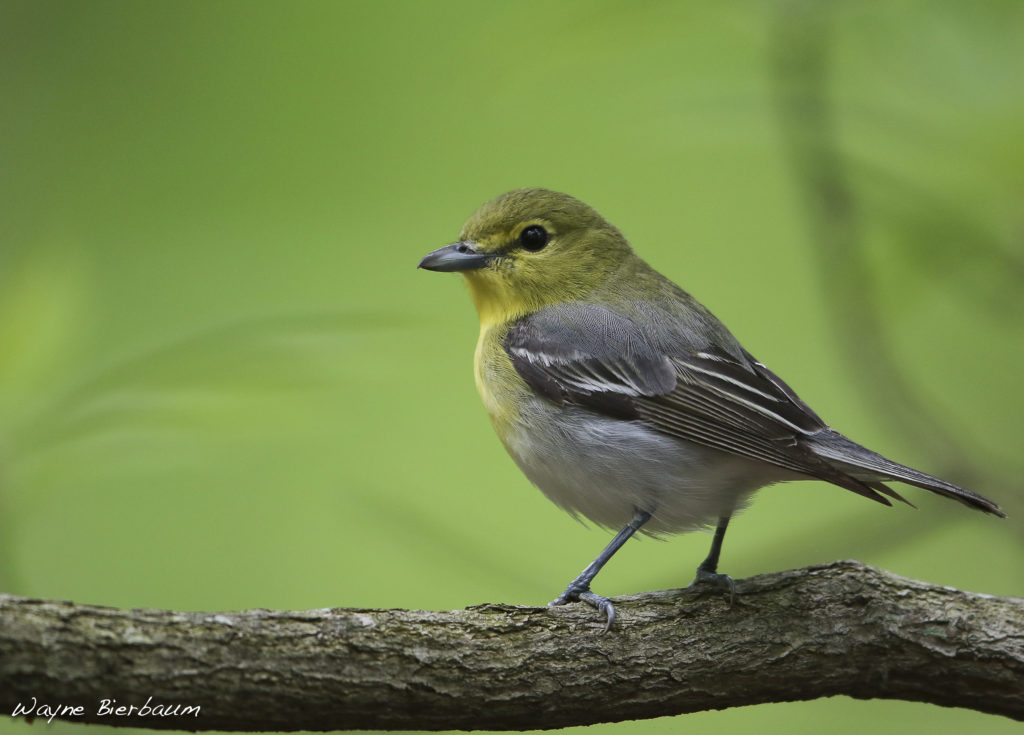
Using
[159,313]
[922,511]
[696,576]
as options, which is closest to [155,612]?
[696,576]

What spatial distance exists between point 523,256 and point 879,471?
1.61 metres

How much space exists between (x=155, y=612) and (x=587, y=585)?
52.3 inches

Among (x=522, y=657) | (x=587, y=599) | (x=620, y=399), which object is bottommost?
(x=522, y=657)

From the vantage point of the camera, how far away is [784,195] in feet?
19.8

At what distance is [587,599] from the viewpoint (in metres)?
3.08

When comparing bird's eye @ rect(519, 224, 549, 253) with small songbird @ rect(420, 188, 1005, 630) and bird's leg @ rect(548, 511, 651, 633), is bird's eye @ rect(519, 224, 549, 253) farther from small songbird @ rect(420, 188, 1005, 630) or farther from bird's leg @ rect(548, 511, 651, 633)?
bird's leg @ rect(548, 511, 651, 633)

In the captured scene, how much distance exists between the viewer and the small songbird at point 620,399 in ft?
10.4

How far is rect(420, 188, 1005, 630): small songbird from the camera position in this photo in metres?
3.17

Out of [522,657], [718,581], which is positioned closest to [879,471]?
[718,581]

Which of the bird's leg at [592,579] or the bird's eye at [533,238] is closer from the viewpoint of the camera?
the bird's leg at [592,579]

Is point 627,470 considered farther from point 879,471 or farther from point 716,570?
point 879,471

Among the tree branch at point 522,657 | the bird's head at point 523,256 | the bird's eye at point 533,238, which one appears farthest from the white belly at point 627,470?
the bird's eye at point 533,238

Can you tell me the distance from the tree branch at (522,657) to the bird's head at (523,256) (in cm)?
Answer: 131

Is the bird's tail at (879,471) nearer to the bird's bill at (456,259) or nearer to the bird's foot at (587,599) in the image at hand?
the bird's foot at (587,599)
